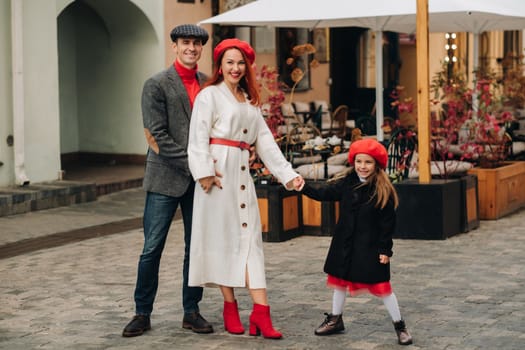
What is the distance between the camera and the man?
6734 millimetres

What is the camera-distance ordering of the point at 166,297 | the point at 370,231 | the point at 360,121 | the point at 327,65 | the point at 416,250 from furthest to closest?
the point at 327,65 < the point at 360,121 < the point at 416,250 < the point at 166,297 < the point at 370,231

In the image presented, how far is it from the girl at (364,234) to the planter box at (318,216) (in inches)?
169

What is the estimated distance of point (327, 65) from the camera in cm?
2470

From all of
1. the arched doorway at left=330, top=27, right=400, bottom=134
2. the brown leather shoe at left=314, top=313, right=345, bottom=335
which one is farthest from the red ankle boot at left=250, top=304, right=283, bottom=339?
the arched doorway at left=330, top=27, right=400, bottom=134

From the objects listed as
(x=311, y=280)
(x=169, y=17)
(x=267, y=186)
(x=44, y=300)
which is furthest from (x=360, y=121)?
(x=44, y=300)

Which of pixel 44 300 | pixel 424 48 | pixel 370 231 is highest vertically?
pixel 424 48

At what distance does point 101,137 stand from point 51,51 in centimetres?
395

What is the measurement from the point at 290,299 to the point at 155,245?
4.71ft

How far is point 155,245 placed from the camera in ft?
22.4

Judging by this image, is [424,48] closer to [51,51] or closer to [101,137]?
[51,51]

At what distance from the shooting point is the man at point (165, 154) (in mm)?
6734

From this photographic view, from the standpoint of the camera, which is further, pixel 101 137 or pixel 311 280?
pixel 101 137

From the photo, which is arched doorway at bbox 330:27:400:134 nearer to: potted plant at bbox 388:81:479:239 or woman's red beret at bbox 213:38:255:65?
potted plant at bbox 388:81:479:239

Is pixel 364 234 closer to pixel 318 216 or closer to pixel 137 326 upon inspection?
pixel 137 326
